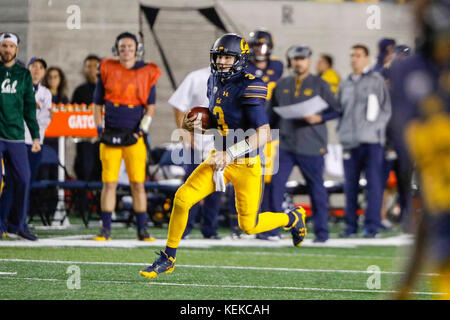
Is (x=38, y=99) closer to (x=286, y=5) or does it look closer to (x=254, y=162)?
(x=254, y=162)

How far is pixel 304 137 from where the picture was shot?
10.1 m

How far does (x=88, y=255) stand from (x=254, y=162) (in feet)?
6.83

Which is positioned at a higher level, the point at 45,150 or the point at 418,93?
the point at 418,93

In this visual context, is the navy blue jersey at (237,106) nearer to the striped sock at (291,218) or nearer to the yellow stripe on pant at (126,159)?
the striped sock at (291,218)

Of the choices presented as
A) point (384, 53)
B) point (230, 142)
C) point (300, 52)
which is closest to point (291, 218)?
point (230, 142)

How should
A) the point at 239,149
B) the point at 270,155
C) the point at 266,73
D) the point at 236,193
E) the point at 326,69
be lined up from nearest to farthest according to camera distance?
the point at 239,149, the point at 236,193, the point at 270,155, the point at 266,73, the point at 326,69

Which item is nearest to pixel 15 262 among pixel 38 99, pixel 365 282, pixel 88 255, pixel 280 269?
pixel 88 255

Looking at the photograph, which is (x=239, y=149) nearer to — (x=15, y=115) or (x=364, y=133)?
(x=15, y=115)

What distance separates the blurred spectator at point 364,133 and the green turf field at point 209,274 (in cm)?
160

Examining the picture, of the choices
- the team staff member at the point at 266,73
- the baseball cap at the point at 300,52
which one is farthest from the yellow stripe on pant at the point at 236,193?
the baseball cap at the point at 300,52

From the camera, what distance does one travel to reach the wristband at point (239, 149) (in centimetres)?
633

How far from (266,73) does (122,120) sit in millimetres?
1990

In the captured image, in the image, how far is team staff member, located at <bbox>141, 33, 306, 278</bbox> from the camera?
636 centimetres
